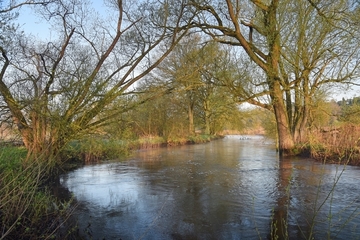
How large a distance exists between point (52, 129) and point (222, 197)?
5.89 meters

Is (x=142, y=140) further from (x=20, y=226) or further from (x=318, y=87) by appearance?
(x=20, y=226)

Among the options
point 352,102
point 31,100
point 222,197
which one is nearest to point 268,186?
point 222,197

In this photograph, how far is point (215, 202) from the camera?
7.54 m

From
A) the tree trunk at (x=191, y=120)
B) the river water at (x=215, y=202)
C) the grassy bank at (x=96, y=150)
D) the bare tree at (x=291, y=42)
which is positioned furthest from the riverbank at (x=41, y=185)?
the bare tree at (x=291, y=42)

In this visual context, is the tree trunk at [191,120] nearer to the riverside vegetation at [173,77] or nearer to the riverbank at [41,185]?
the riverbank at [41,185]

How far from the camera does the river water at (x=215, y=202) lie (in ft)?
17.9

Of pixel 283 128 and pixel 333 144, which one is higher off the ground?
pixel 283 128

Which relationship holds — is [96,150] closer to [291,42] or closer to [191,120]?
[291,42]

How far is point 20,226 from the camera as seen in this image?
15.0ft

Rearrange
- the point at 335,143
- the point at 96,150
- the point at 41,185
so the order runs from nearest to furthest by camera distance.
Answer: the point at 41,185
the point at 335,143
the point at 96,150

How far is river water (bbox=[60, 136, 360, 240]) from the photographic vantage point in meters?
5.45

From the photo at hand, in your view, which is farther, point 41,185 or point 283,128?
point 283,128

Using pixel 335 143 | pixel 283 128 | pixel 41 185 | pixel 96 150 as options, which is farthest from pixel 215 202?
pixel 283 128

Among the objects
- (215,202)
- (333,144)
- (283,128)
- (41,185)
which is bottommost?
(215,202)
